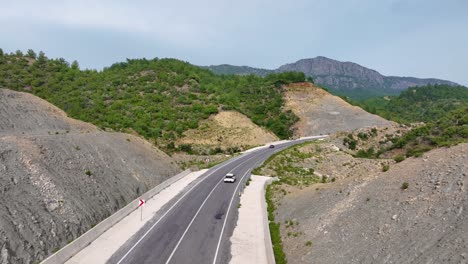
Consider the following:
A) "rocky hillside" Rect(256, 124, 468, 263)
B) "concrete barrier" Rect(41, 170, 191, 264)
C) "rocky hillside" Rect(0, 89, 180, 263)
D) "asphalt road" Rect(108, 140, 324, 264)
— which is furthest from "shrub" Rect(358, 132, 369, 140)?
"concrete barrier" Rect(41, 170, 191, 264)

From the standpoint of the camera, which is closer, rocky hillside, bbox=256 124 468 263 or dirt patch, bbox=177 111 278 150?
rocky hillside, bbox=256 124 468 263

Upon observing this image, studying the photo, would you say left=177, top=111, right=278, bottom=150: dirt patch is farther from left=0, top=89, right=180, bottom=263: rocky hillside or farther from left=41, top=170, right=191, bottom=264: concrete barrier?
left=41, top=170, right=191, bottom=264: concrete barrier

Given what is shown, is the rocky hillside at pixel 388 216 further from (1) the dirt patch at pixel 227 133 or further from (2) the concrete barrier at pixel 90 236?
(1) the dirt patch at pixel 227 133

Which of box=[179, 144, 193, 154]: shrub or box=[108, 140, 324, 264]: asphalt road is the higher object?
box=[179, 144, 193, 154]: shrub

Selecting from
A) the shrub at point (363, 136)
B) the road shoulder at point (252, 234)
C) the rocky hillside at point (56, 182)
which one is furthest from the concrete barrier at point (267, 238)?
the shrub at point (363, 136)

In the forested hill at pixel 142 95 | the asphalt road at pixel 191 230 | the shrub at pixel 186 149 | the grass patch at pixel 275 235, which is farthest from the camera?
the forested hill at pixel 142 95

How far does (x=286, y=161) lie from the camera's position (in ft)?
209

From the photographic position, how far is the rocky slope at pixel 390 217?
640 inches

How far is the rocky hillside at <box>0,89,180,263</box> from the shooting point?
20.0m

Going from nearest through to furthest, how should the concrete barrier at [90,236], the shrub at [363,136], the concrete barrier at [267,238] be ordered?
the concrete barrier at [90,236] → the concrete barrier at [267,238] → the shrub at [363,136]

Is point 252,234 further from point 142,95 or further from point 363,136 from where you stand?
point 142,95

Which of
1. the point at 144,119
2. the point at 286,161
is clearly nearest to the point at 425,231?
the point at 286,161

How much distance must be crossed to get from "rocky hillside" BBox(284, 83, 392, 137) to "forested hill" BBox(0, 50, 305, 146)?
411 cm

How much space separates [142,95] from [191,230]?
95.0 metres
